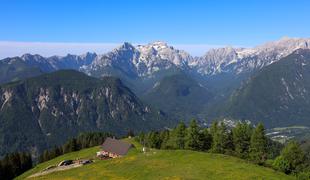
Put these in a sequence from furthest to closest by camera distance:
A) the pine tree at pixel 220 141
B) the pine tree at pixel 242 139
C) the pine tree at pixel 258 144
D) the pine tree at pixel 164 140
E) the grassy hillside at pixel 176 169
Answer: the pine tree at pixel 164 140, the pine tree at pixel 242 139, the pine tree at pixel 220 141, the pine tree at pixel 258 144, the grassy hillside at pixel 176 169

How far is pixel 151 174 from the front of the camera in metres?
85.2

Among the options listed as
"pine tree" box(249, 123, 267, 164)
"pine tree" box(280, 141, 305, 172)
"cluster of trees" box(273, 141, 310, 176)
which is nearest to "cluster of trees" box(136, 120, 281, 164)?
"pine tree" box(249, 123, 267, 164)

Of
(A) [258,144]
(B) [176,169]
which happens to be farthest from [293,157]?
(B) [176,169]

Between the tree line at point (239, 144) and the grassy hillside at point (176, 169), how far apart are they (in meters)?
23.4

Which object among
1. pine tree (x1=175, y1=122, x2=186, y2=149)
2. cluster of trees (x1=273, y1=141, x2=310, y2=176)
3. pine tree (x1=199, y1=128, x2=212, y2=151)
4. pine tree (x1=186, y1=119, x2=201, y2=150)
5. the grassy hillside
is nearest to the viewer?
the grassy hillside

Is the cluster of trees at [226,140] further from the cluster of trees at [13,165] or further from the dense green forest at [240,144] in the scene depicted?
the cluster of trees at [13,165]

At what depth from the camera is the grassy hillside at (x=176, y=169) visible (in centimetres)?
8025

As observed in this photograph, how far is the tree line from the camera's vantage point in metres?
119

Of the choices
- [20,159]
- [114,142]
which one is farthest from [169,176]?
[20,159]

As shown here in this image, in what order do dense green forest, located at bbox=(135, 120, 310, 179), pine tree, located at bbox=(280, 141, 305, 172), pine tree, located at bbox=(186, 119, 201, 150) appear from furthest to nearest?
pine tree, located at bbox=(186, 119, 201, 150) < dense green forest, located at bbox=(135, 120, 310, 179) < pine tree, located at bbox=(280, 141, 305, 172)

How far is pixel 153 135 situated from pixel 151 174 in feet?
246

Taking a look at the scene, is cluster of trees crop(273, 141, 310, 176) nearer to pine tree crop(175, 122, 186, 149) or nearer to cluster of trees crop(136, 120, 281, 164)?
cluster of trees crop(136, 120, 281, 164)

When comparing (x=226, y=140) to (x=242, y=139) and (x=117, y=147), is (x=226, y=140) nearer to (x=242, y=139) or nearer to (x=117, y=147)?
(x=242, y=139)

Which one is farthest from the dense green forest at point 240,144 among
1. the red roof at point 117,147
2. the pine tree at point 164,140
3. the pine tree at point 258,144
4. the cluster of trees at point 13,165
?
the cluster of trees at point 13,165
